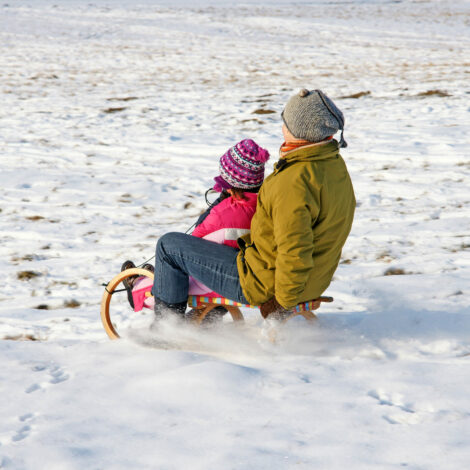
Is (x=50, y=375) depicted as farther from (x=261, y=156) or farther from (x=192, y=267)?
(x=261, y=156)

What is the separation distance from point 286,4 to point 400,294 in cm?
4375

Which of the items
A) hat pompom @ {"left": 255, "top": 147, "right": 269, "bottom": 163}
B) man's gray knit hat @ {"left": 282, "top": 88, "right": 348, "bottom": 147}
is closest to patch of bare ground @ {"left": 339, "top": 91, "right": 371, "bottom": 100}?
hat pompom @ {"left": 255, "top": 147, "right": 269, "bottom": 163}

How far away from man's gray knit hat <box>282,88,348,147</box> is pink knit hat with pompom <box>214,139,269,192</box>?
0.36m

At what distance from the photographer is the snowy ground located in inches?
90.0

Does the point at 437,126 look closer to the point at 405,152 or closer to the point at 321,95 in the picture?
the point at 405,152

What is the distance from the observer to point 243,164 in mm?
3102

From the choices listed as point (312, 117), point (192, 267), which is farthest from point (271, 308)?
point (312, 117)

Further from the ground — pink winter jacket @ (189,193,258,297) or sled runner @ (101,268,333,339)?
pink winter jacket @ (189,193,258,297)

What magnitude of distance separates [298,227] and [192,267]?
2.72 ft

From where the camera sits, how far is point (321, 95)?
2773 millimetres

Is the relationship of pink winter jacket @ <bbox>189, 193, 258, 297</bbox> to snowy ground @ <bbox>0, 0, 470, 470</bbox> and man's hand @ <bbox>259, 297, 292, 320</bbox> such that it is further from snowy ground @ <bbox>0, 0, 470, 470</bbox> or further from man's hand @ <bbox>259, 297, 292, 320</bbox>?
snowy ground @ <bbox>0, 0, 470, 470</bbox>

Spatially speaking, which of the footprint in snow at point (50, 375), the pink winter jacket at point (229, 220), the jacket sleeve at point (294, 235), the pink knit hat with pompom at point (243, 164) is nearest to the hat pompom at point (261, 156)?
the pink knit hat with pompom at point (243, 164)

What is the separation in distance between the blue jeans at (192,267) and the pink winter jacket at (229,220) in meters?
0.07

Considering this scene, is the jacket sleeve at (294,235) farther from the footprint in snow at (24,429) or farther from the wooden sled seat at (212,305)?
the footprint in snow at (24,429)
